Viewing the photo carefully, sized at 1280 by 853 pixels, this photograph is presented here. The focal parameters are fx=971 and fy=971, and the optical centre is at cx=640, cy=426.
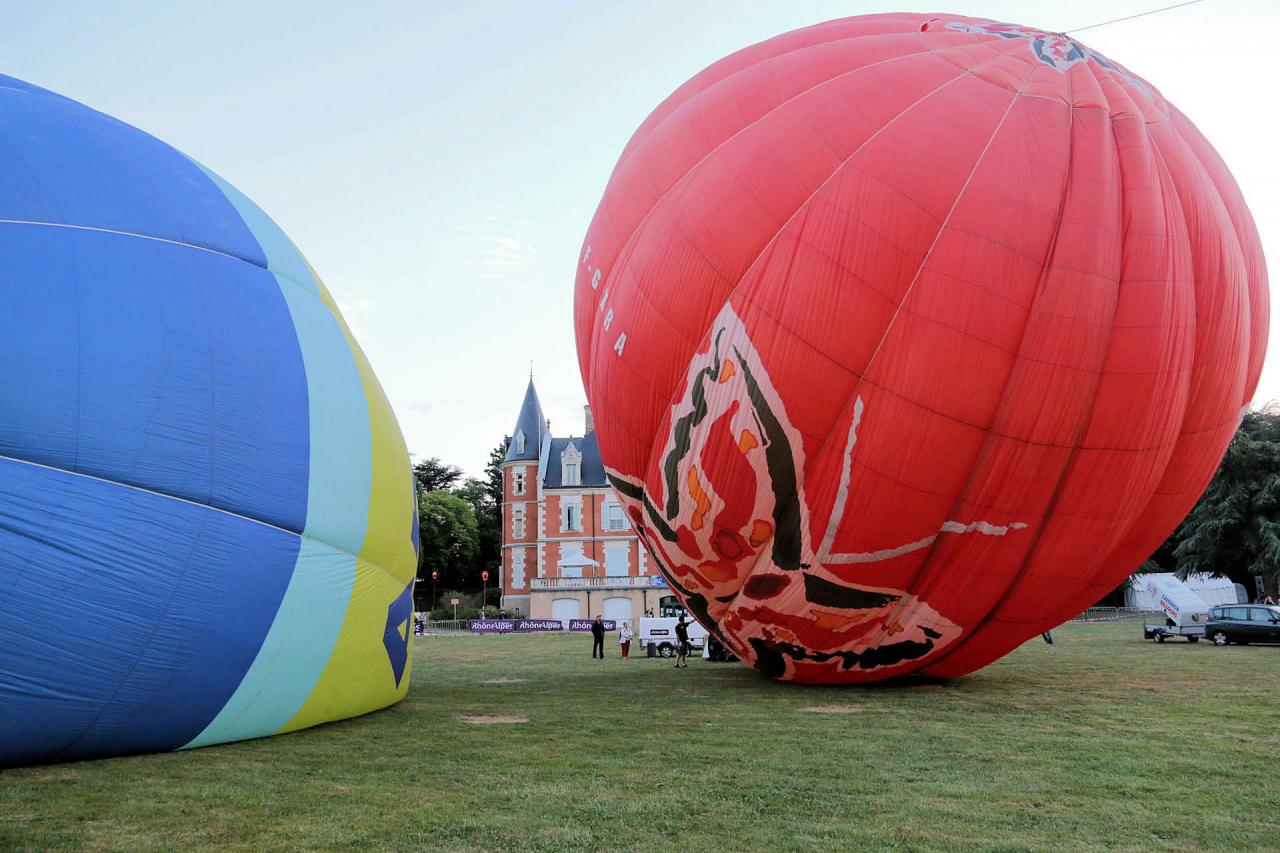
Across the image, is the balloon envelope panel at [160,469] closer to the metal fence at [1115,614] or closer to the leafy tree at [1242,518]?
the leafy tree at [1242,518]

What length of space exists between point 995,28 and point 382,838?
429 inches

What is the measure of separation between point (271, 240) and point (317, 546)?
3475mm

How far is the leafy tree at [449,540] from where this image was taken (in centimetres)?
7088

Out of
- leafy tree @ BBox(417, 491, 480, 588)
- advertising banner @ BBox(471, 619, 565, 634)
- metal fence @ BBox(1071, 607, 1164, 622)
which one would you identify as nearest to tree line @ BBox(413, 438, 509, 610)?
leafy tree @ BBox(417, 491, 480, 588)

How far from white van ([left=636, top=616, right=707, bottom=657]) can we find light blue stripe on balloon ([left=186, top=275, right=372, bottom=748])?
1491 cm

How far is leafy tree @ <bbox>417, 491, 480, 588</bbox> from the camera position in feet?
233

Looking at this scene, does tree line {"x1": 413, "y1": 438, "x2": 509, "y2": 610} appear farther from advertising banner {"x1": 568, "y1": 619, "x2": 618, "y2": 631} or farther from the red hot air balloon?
the red hot air balloon

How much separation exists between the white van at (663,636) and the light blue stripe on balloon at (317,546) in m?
14.9

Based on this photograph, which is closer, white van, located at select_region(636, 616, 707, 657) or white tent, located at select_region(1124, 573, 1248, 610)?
white van, located at select_region(636, 616, 707, 657)

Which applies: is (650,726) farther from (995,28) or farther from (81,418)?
(995,28)

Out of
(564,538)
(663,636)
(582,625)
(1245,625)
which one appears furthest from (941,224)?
(564,538)

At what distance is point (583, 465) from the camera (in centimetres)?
5669

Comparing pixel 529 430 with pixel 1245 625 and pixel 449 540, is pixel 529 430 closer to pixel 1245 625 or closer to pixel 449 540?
pixel 449 540

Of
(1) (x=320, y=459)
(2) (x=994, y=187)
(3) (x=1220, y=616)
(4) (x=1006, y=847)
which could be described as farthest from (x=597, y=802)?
(3) (x=1220, y=616)
